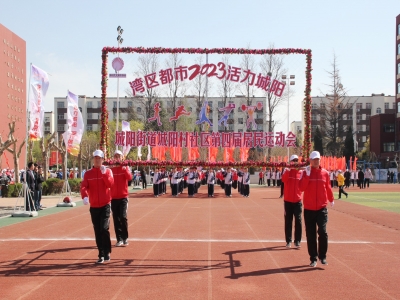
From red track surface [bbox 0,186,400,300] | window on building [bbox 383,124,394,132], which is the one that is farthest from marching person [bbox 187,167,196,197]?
window on building [bbox 383,124,394,132]

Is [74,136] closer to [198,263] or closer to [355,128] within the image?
[198,263]

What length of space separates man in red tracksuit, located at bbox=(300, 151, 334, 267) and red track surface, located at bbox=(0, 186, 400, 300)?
0.34 m

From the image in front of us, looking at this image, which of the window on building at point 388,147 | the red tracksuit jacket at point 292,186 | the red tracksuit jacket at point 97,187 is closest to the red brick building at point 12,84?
the window on building at point 388,147

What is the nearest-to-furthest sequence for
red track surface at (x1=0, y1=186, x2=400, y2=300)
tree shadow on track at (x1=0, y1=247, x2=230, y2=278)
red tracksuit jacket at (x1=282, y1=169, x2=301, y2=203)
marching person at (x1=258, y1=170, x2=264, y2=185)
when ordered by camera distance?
red track surface at (x1=0, y1=186, x2=400, y2=300) < tree shadow on track at (x1=0, y1=247, x2=230, y2=278) < red tracksuit jacket at (x1=282, y1=169, x2=301, y2=203) < marching person at (x1=258, y1=170, x2=264, y2=185)

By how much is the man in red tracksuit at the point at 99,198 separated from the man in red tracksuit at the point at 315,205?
349 centimetres

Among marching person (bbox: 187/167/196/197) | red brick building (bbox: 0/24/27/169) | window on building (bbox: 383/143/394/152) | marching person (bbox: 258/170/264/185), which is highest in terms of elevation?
red brick building (bbox: 0/24/27/169)

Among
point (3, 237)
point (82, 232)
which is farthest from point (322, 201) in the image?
→ point (3, 237)

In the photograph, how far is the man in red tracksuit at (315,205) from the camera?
8.46m

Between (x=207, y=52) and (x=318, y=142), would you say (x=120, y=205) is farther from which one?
(x=318, y=142)

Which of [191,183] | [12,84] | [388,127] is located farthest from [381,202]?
[12,84]

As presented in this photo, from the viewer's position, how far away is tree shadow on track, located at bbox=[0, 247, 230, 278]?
7.80 metres

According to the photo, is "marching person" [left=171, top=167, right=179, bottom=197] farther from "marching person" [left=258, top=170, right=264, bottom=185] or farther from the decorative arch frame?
"marching person" [left=258, top=170, right=264, bottom=185]

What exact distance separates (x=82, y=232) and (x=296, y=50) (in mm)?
6958

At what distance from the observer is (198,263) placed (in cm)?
863
